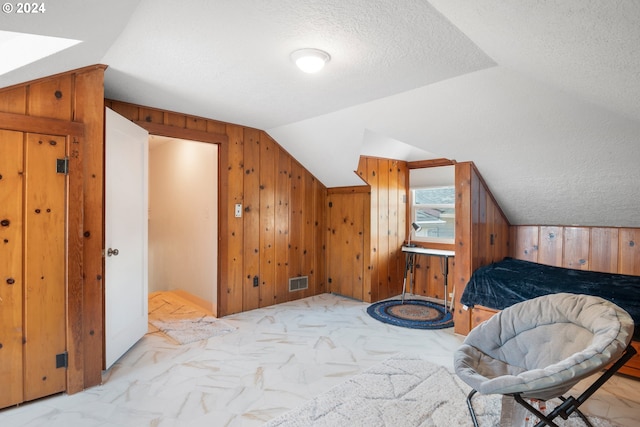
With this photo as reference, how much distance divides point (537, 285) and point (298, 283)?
282cm

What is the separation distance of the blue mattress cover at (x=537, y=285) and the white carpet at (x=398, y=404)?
95cm

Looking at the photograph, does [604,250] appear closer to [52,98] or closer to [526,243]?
[526,243]

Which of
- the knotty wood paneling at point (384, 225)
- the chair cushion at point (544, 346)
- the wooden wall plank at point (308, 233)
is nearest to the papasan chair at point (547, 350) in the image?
the chair cushion at point (544, 346)

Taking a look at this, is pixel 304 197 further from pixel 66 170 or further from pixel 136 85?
pixel 66 170

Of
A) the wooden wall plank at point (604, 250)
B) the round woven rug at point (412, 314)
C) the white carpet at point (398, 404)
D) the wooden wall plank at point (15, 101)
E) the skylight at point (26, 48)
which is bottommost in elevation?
the white carpet at point (398, 404)

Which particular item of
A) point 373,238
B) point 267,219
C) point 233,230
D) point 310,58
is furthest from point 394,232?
point 310,58

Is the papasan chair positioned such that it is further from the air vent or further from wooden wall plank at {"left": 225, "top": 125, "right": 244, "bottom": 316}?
the air vent

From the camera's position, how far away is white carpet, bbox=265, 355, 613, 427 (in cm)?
197

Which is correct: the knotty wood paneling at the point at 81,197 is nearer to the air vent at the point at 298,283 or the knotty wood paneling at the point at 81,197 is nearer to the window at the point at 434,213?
the air vent at the point at 298,283

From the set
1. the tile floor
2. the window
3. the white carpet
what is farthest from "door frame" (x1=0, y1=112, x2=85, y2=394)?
the window

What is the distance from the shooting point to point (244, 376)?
254cm

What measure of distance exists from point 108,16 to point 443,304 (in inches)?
171

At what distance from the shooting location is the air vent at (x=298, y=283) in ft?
15.2

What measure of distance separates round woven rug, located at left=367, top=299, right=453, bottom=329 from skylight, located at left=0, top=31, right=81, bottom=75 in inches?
139
